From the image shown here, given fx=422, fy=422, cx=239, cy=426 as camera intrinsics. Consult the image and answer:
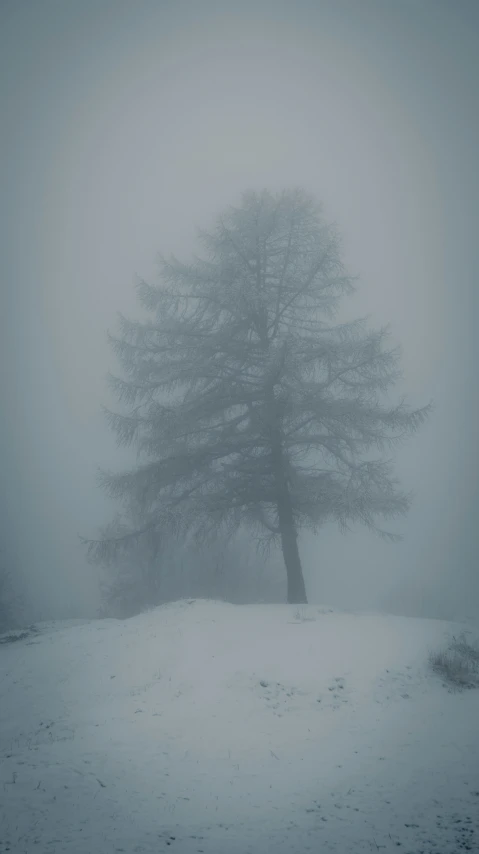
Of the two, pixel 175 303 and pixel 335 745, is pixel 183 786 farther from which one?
pixel 175 303

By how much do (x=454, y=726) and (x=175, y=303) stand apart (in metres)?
12.5

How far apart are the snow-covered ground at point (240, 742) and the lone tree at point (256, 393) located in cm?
369

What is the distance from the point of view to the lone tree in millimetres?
12352

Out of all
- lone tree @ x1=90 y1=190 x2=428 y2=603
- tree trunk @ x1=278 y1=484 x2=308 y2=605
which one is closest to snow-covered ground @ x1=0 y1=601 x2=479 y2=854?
tree trunk @ x1=278 y1=484 x2=308 y2=605

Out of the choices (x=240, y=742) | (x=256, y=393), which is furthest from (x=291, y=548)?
(x=240, y=742)

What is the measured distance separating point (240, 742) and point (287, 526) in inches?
277

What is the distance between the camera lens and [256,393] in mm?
12789

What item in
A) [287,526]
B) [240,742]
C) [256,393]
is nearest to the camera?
[240,742]

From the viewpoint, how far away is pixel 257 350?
13.0m

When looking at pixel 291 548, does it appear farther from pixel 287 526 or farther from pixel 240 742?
pixel 240 742

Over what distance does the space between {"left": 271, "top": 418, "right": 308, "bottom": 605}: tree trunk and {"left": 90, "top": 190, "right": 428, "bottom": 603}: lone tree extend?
3 cm

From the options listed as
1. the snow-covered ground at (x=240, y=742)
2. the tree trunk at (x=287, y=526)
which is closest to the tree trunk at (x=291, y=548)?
the tree trunk at (x=287, y=526)

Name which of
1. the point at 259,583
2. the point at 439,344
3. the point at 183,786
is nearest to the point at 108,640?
the point at 183,786

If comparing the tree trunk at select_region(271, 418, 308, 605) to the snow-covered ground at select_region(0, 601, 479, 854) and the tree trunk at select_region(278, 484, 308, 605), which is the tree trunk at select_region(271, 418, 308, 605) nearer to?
the tree trunk at select_region(278, 484, 308, 605)
